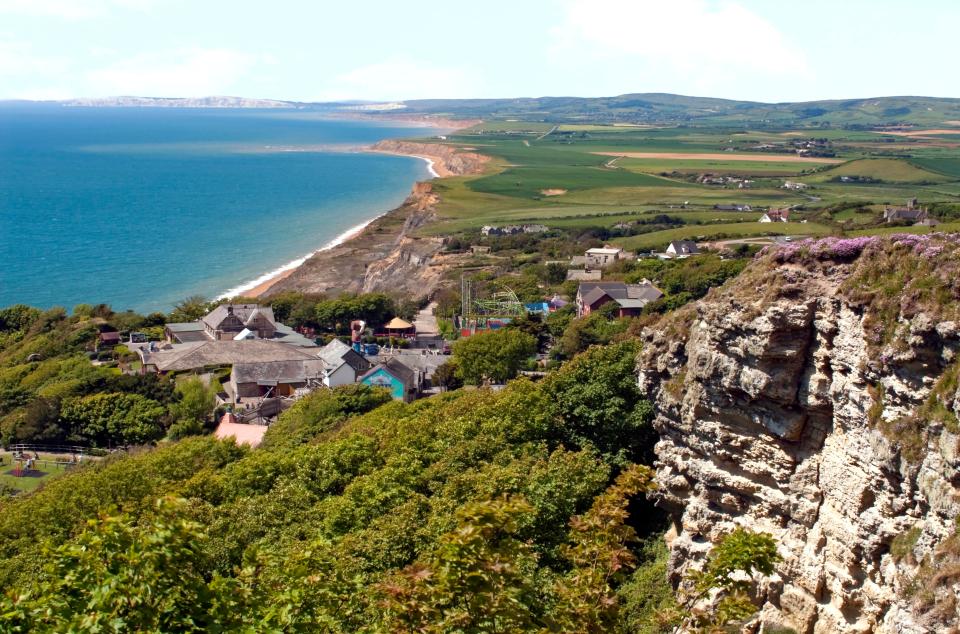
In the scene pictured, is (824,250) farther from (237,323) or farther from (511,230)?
(511,230)

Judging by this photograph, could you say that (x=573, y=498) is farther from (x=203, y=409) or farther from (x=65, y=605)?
(x=203, y=409)

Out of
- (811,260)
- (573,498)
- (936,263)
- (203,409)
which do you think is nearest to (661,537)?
(573,498)

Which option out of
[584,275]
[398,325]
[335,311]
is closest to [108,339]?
[335,311]

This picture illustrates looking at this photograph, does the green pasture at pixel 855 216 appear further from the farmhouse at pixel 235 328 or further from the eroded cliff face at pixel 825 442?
the eroded cliff face at pixel 825 442

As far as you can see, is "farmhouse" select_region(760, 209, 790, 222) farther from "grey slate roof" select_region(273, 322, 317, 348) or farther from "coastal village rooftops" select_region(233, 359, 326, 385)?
"coastal village rooftops" select_region(233, 359, 326, 385)

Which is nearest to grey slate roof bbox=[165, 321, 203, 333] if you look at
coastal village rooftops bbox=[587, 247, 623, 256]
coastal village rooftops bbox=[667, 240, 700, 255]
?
coastal village rooftops bbox=[587, 247, 623, 256]

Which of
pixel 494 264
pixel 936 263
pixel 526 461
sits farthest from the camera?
pixel 494 264

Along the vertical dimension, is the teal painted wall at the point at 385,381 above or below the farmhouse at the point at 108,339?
above

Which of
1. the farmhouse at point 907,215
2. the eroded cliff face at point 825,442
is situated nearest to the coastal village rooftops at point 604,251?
the farmhouse at point 907,215
